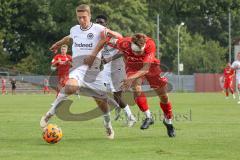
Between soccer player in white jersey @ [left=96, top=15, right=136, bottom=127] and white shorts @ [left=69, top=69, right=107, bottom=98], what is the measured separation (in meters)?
3.27

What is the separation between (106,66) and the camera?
681 inches

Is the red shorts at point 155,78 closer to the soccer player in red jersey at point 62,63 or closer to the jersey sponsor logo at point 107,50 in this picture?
the jersey sponsor logo at point 107,50

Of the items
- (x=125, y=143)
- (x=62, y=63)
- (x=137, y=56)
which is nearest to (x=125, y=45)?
(x=137, y=56)

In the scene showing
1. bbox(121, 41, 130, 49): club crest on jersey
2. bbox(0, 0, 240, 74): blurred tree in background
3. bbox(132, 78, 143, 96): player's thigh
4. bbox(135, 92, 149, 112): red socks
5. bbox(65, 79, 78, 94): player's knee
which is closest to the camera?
bbox(65, 79, 78, 94): player's knee

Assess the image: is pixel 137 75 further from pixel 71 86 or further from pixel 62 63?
pixel 62 63

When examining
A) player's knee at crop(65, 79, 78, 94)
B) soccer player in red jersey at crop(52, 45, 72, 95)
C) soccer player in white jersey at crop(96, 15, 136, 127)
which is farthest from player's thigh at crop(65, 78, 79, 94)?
soccer player in red jersey at crop(52, 45, 72, 95)

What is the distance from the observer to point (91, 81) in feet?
42.3

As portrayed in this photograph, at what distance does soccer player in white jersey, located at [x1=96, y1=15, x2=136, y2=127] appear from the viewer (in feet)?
53.6

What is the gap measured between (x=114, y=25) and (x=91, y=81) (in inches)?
2328

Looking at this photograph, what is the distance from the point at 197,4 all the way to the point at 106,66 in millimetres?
68419

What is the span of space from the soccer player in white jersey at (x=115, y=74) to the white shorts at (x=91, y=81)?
3274mm

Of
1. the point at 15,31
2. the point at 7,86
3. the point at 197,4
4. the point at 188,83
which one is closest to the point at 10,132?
the point at 7,86

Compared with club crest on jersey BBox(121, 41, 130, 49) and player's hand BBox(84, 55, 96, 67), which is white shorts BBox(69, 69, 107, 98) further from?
club crest on jersey BBox(121, 41, 130, 49)

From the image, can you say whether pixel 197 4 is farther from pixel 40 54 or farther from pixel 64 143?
pixel 64 143
